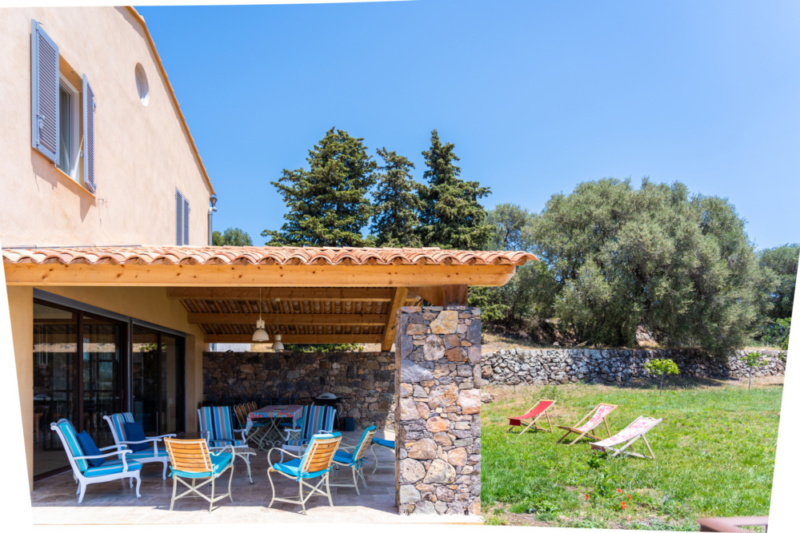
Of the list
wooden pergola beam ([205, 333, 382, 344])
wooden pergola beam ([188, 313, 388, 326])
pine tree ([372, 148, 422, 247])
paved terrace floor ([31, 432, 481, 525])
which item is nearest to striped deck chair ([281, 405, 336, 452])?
paved terrace floor ([31, 432, 481, 525])

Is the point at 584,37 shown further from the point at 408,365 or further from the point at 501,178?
the point at 408,365

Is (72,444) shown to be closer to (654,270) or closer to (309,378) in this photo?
(309,378)

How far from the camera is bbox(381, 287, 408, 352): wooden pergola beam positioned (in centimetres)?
953

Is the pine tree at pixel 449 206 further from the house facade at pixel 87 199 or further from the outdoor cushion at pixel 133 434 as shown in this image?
the outdoor cushion at pixel 133 434

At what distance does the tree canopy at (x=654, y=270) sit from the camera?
20.8 meters

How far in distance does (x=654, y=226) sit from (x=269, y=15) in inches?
677

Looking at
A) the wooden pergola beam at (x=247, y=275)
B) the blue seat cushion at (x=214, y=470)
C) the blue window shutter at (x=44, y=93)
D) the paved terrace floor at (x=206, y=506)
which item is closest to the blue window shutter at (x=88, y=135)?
the blue window shutter at (x=44, y=93)

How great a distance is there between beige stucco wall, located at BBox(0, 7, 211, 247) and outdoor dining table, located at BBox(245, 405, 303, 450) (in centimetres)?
394

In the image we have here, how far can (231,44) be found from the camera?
2672 centimetres

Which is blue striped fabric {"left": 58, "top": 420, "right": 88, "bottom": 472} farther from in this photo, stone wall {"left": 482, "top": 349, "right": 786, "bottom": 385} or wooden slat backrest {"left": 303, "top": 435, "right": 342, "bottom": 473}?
stone wall {"left": 482, "top": 349, "right": 786, "bottom": 385}

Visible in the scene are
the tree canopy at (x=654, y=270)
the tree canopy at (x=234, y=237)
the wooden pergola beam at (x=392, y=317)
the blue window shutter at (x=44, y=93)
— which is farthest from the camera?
the tree canopy at (x=234, y=237)

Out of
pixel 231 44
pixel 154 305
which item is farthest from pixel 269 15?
pixel 154 305

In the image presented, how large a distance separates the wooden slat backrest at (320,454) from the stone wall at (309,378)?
787 centimetres

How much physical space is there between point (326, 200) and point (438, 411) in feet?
66.3
